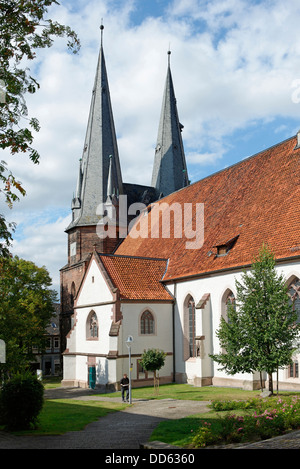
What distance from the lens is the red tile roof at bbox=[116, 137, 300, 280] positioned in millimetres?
21516

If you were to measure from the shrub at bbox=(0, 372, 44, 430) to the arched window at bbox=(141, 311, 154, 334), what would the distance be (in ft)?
41.0

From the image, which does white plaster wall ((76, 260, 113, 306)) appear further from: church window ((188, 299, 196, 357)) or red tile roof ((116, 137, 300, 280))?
church window ((188, 299, 196, 357))

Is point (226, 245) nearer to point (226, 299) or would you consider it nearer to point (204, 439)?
point (226, 299)

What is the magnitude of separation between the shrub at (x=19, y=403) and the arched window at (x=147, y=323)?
492 inches

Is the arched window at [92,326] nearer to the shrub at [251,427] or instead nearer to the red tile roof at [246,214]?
the red tile roof at [246,214]

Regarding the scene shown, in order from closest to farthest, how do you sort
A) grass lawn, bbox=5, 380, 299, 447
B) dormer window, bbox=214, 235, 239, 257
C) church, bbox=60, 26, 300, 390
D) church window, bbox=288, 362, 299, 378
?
grass lawn, bbox=5, 380, 299, 447 < church window, bbox=288, 362, 299, 378 < church, bbox=60, 26, 300, 390 < dormer window, bbox=214, 235, 239, 257

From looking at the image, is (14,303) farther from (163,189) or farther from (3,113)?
(3,113)

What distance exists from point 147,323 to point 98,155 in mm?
22616

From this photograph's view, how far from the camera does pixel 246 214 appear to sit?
81.7 feet

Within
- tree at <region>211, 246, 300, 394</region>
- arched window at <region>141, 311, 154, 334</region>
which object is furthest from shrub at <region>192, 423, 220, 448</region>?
arched window at <region>141, 311, 154, 334</region>

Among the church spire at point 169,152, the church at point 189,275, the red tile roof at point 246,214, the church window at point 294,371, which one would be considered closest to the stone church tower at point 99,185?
the church spire at point 169,152

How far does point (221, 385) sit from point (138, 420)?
903cm
